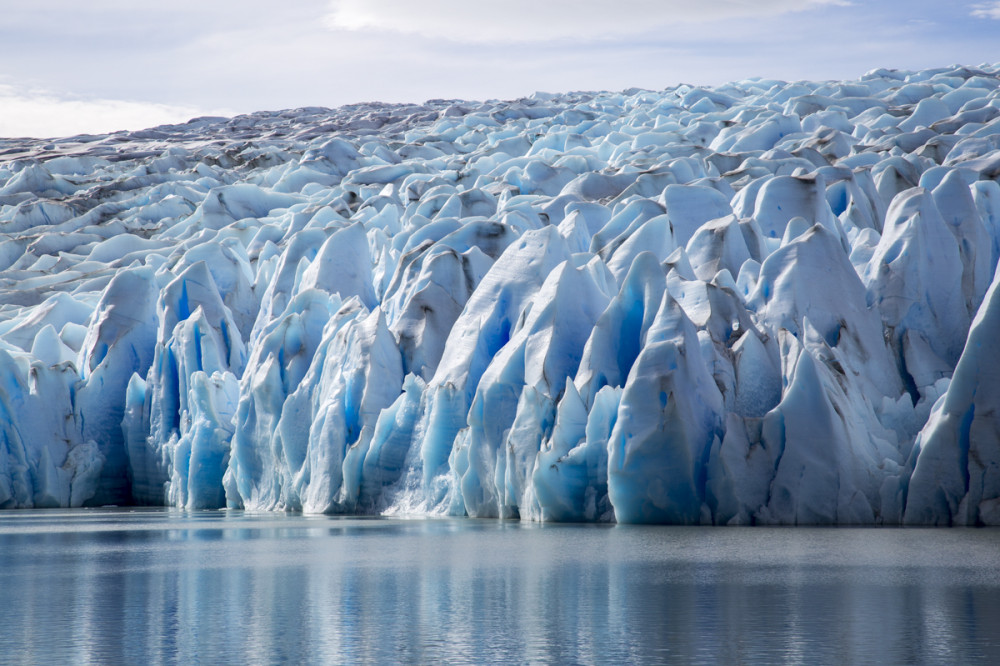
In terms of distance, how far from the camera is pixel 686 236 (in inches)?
735

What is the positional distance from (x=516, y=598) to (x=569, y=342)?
6760mm

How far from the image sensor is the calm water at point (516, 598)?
5621 mm

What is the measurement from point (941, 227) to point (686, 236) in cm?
444

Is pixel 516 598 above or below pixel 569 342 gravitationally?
below

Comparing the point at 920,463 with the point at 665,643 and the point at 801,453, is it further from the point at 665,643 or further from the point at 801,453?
the point at 665,643

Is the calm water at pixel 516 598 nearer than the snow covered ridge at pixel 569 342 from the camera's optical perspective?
Yes

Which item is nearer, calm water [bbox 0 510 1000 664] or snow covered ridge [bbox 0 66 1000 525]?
calm water [bbox 0 510 1000 664]

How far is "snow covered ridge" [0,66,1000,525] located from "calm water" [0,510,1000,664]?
1.17 m

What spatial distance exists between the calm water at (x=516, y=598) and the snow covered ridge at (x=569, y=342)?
1.17 metres

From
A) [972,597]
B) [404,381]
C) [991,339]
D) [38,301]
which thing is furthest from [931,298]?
[38,301]

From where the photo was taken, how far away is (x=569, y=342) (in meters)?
13.8

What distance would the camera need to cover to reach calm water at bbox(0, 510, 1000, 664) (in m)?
5.62

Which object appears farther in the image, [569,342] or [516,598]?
[569,342]

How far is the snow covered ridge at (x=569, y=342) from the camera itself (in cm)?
1198
